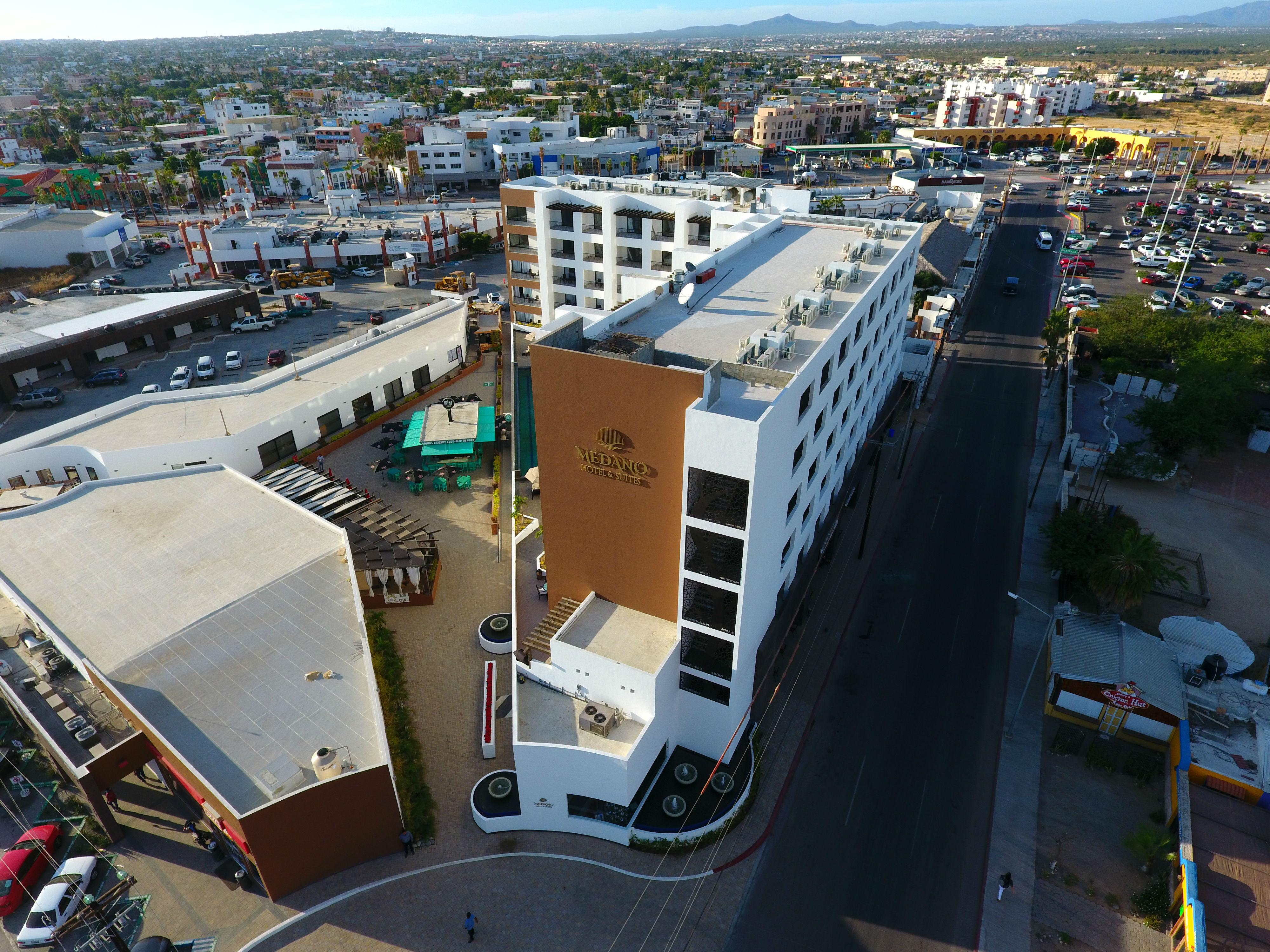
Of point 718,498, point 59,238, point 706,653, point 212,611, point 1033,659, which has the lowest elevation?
point 1033,659

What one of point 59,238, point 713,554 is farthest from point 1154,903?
point 59,238


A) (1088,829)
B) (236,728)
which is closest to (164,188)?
(236,728)

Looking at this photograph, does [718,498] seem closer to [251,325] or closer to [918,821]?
[918,821]

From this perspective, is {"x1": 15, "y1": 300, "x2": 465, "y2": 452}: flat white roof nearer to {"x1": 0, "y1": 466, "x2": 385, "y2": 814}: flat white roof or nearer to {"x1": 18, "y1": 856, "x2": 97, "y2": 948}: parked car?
{"x1": 0, "y1": 466, "x2": 385, "y2": 814}: flat white roof

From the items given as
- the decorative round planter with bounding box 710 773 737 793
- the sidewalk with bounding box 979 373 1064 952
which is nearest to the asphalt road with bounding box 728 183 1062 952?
the sidewalk with bounding box 979 373 1064 952

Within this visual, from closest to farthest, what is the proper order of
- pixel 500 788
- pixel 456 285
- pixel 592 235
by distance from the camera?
pixel 500 788, pixel 592 235, pixel 456 285

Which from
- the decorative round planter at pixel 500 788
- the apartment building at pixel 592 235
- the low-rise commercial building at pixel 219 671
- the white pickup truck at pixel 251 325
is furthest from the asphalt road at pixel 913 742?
the white pickup truck at pixel 251 325

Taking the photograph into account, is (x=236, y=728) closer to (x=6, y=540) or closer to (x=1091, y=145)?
(x=6, y=540)
